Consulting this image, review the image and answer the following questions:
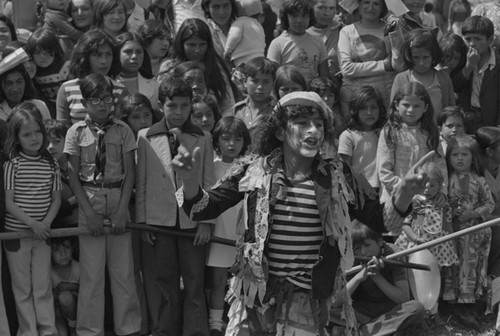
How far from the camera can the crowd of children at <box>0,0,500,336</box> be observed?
539 centimetres

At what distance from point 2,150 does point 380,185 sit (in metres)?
2.79

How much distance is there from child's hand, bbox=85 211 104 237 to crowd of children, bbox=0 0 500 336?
0.6 inches

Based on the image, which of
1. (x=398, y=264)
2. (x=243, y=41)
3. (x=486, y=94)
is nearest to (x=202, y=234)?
(x=398, y=264)

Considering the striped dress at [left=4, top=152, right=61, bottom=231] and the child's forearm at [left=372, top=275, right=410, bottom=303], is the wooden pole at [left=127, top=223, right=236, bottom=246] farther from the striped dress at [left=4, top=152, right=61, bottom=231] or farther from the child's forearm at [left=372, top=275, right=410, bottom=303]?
the child's forearm at [left=372, top=275, right=410, bottom=303]

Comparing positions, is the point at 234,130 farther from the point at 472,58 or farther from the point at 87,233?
the point at 472,58

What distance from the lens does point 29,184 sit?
6.90 metres

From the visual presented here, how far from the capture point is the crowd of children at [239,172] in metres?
5.39

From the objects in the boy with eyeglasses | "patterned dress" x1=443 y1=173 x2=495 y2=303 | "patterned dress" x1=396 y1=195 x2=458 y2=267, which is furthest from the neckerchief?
"patterned dress" x1=443 y1=173 x2=495 y2=303

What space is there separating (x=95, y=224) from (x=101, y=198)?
194 millimetres

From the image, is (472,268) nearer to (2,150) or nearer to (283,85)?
(283,85)

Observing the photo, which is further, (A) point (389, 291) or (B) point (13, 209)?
(A) point (389, 291)

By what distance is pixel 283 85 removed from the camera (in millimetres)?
7973

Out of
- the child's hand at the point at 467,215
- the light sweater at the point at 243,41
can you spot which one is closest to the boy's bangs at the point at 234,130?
the light sweater at the point at 243,41

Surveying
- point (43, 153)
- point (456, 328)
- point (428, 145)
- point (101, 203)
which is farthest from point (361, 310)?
point (43, 153)
